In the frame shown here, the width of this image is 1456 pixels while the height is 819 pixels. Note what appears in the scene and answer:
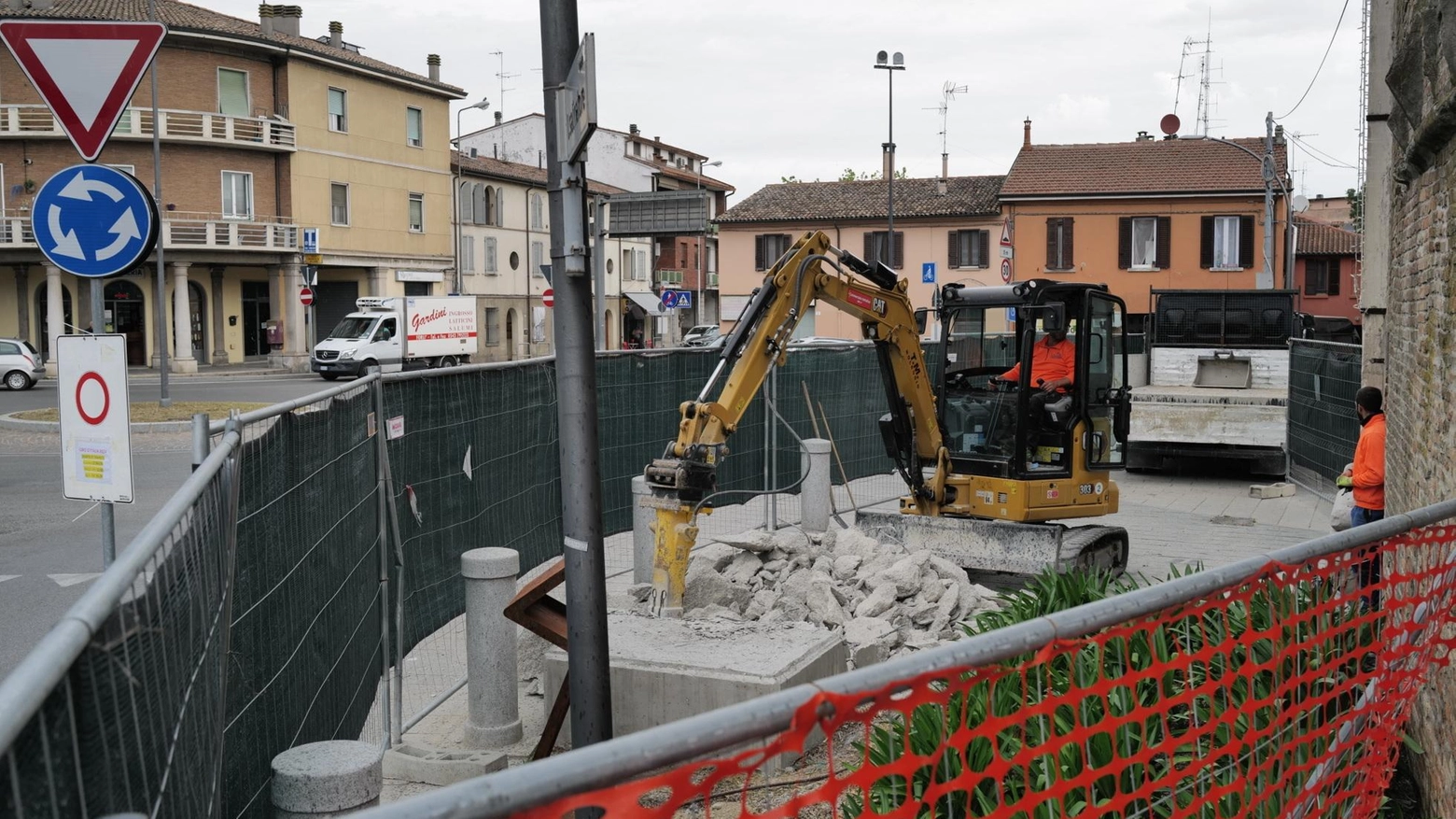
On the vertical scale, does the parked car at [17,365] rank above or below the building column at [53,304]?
below

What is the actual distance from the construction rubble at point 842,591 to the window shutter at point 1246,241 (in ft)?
137

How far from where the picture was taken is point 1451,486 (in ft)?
17.1

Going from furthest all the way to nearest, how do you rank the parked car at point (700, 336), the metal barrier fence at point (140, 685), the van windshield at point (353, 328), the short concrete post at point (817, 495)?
1. the parked car at point (700, 336)
2. the van windshield at point (353, 328)
3. the short concrete post at point (817, 495)
4. the metal barrier fence at point (140, 685)

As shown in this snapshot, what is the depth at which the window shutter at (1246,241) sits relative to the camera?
47.9 m

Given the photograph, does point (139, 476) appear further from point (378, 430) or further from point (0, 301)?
point (0, 301)

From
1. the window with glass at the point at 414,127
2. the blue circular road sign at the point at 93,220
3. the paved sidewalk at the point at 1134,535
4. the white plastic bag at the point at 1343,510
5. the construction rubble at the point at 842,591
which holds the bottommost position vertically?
the paved sidewalk at the point at 1134,535

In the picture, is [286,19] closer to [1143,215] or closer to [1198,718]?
[1143,215]

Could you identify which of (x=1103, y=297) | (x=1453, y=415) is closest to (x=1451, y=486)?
(x=1453, y=415)

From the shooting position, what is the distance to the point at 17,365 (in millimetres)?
34250

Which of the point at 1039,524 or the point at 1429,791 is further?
the point at 1039,524

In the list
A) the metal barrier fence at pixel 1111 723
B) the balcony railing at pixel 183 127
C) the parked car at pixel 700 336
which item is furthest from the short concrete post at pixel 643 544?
the parked car at pixel 700 336

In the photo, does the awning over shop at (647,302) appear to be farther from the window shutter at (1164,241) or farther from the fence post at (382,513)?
the fence post at (382,513)

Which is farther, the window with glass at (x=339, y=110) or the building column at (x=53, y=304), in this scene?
the window with glass at (x=339, y=110)

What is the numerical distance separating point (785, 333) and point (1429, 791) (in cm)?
563
